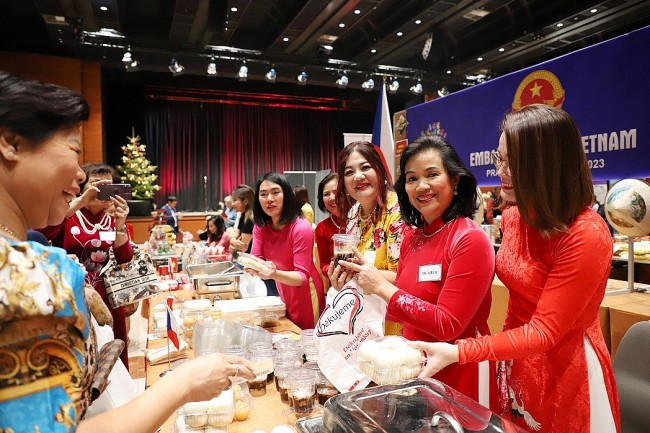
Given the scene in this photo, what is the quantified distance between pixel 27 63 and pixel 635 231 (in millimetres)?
10173

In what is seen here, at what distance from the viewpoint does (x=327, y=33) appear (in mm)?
8969

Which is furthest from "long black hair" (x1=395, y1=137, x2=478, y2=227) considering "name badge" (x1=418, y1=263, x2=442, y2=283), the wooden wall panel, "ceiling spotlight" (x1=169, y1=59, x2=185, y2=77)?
"ceiling spotlight" (x1=169, y1=59, x2=185, y2=77)

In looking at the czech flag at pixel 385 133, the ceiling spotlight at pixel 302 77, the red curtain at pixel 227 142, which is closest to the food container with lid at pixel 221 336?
the czech flag at pixel 385 133

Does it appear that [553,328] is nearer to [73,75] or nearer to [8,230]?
[8,230]

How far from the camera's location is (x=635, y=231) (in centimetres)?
253

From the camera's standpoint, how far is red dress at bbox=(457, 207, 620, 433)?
117 cm

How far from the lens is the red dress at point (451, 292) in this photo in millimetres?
1324

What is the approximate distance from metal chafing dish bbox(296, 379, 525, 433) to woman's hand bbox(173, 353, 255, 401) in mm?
218

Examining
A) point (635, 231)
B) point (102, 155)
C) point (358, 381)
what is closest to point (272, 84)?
point (102, 155)

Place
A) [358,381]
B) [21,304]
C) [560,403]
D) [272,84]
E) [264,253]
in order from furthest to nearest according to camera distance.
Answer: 1. [272,84]
2. [264,253]
3. [358,381]
4. [560,403]
5. [21,304]

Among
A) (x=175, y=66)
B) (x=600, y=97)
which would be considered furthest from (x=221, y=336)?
(x=175, y=66)

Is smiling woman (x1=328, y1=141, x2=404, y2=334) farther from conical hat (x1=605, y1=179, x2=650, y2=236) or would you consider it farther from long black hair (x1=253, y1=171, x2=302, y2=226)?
conical hat (x1=605, y1=179, x2=650, y2=236)

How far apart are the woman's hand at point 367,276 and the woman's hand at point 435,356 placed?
29 cm

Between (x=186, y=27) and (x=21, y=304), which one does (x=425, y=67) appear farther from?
(x=21, y=304)
